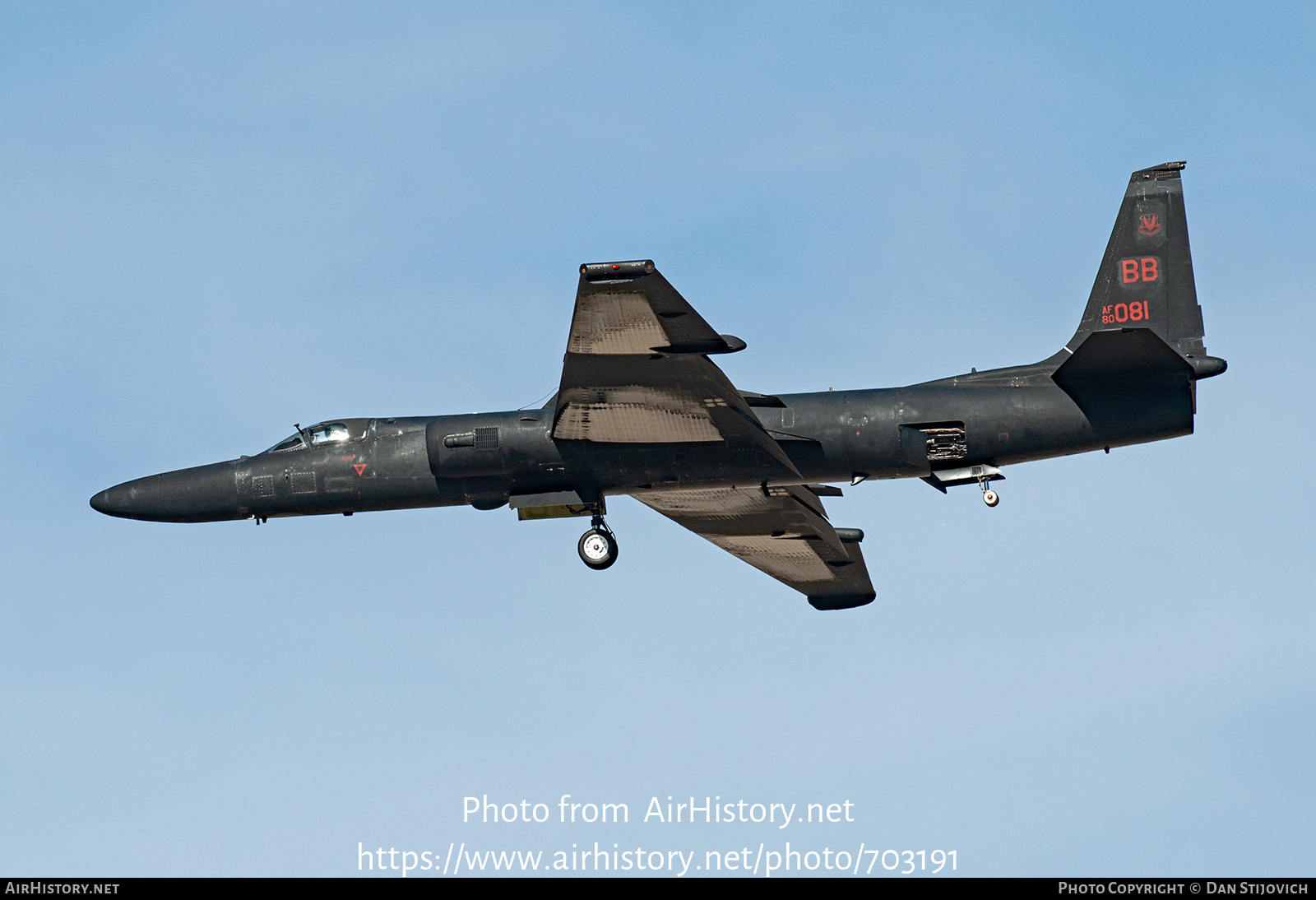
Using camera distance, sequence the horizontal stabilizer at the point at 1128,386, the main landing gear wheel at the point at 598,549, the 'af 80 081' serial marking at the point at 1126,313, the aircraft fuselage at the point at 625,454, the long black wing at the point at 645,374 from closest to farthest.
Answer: the long black wing at the point at 645,374 → the horizontal stabilizer at the point at 1128,386 → the aircraft fuselage at the point at 625,454 → the 'af 80 081' serial marking at the point at 1126,313 → the main landing gear wheel at the point at 598,549

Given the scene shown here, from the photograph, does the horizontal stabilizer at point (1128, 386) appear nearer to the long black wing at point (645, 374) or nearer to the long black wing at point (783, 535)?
the long black wing at point (645, 374)

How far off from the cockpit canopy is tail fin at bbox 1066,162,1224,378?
45.3 ft

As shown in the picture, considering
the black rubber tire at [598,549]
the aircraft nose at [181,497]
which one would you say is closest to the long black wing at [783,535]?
the black rubber tire at [598,549]

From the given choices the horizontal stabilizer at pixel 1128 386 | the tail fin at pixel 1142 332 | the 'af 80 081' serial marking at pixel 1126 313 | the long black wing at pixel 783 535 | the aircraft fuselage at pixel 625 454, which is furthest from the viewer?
the long black wing at pixel 783 535

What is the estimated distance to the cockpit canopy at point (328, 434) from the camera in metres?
32.6

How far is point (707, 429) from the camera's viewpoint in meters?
30.0

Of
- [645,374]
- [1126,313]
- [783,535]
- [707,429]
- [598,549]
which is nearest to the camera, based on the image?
[645,374]

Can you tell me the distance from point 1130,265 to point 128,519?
20406 mm

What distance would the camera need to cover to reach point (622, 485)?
31.5 meters

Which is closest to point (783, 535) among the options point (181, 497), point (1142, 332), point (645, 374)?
point (645, 374)

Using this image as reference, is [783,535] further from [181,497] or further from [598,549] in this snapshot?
[181,497]

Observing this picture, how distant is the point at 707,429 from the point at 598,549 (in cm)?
362

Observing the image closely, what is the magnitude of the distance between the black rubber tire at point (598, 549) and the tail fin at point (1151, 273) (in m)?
9.46

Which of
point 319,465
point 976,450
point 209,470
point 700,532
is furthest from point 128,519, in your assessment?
point 976,450
